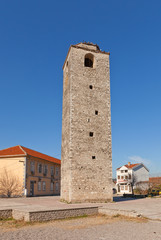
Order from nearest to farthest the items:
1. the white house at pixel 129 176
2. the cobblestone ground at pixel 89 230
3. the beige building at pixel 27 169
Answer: the cobblestone ground at pixel 89 230, the beige building at pixel 27 169, the white house at pixel 129 176

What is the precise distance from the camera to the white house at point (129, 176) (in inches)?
2096

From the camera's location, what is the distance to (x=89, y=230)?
9648mm

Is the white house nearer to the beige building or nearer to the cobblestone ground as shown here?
the beige building

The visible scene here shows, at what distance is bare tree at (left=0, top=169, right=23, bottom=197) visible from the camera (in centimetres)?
2891

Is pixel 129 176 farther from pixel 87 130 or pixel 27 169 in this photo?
pixel 87 130

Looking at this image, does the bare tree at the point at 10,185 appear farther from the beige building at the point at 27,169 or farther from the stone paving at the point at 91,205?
the stone paving at the point at 91,205

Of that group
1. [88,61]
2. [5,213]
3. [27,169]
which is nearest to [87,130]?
[88,61]

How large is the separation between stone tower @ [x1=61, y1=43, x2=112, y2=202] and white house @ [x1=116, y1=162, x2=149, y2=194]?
33005mm

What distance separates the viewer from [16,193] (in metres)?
28.8

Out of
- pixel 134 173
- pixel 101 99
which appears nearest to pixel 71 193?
pixel 101 99

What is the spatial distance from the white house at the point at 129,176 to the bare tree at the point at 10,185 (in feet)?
102

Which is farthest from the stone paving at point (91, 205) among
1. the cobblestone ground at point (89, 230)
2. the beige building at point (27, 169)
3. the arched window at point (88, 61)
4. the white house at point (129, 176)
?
the white house at point (129, 176)

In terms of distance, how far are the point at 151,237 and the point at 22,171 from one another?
930 inches

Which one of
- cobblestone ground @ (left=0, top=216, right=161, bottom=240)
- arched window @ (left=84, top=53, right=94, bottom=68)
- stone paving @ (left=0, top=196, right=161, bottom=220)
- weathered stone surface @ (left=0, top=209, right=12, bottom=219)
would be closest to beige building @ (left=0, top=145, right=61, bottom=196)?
stone paving @ (left=0, top=196, right=161, bottom=220)
